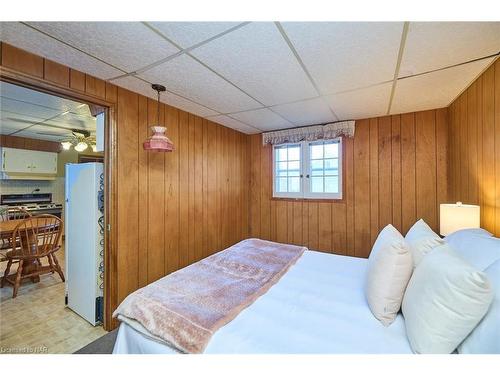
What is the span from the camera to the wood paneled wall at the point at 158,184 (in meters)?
1.81

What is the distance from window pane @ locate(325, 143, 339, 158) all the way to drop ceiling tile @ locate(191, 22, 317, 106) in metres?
1.17

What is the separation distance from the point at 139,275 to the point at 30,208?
415 cm

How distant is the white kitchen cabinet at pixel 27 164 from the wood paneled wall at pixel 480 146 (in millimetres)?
6791

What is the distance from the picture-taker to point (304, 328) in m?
1.03

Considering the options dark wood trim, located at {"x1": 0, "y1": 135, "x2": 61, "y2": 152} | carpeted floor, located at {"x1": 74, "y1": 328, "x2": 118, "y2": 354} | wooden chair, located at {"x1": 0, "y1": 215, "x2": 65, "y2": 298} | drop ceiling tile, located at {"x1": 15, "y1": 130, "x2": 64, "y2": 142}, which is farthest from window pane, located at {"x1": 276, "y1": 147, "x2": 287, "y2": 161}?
dark wood trim, located at {"x1": 0, "y1": 135, "x2": 61, "y2": 152}

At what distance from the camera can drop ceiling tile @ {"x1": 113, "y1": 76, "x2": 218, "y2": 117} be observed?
73.1 inches

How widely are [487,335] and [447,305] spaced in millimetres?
130

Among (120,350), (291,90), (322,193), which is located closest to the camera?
(120,350)

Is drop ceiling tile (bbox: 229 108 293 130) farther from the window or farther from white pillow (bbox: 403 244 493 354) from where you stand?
white pillow (bbox: 403 244 493 354)

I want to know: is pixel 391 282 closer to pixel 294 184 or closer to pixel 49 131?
pixel 294 184

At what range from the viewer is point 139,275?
214cm

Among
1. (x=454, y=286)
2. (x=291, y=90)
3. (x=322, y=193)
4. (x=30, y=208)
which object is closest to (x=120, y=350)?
(x=454, y=286)

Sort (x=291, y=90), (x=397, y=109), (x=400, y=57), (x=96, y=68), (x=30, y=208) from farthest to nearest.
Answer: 1. (x=30, y=208)
2. (x=397, y=109)
3. (x=291, y=90)
4. (x=96, y=68)
5. (x=400, y=57)
